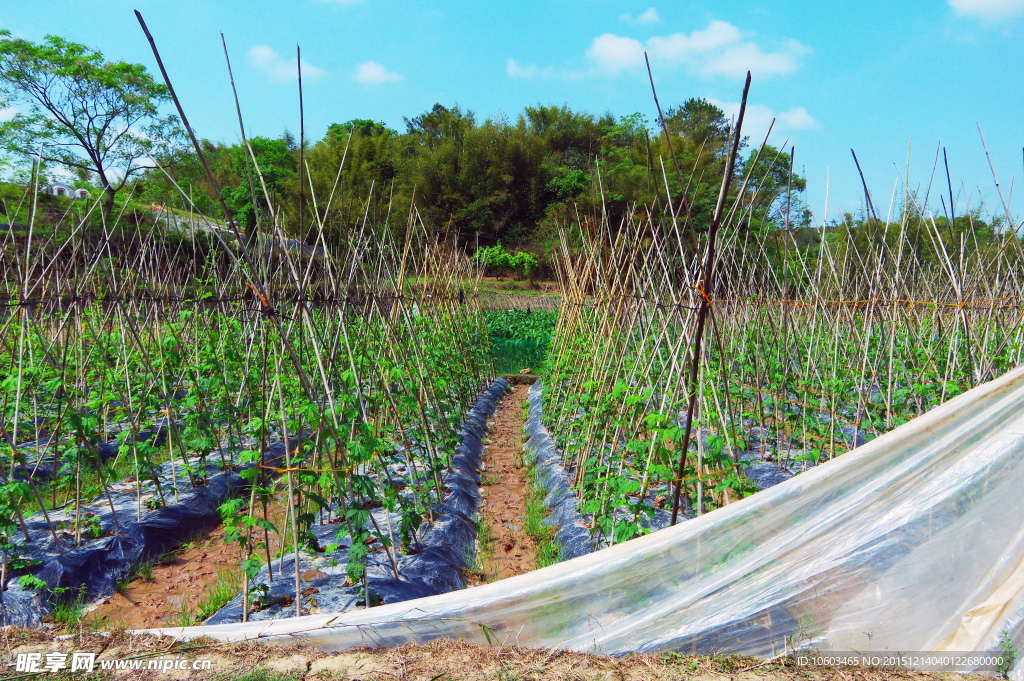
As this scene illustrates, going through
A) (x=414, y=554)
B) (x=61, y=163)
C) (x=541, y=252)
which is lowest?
(x=414, y=554)

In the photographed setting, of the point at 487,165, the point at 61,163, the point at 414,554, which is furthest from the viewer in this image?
the point at 487,165

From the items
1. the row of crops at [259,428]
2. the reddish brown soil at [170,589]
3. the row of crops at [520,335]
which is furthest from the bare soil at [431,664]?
the row of crops at [520,335]

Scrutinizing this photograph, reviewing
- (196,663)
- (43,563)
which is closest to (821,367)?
(196,663)

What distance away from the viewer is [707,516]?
2307mm

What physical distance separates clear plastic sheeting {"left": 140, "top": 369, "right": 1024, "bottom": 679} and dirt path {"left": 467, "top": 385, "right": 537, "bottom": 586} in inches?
67.4

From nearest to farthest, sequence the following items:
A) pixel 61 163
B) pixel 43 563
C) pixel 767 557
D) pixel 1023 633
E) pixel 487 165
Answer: pixel 1023 633, pixel 767 557, pixel 43 563, pixel 61 163, pixel 487 165

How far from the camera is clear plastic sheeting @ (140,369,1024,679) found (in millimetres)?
2180

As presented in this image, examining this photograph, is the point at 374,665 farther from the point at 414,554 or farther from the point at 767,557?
the point at 767,557

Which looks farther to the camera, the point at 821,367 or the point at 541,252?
the point at 541,252

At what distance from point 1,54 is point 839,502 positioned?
28.3 meters

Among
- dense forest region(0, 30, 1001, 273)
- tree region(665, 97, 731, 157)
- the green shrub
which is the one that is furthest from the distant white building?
tree region(665, 97, 731, 157)

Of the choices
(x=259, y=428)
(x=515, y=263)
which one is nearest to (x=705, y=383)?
(x=259, y=428)

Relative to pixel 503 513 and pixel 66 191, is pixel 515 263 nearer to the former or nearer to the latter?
pixel 66 191

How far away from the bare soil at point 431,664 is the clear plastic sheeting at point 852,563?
74mm
